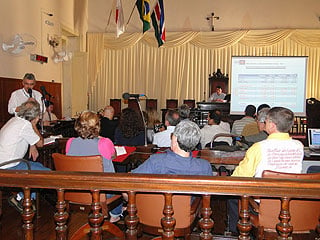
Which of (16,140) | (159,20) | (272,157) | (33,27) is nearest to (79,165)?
(16,140)

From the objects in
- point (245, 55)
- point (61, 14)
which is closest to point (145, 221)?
point (61, 14)

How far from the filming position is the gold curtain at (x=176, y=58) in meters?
10.6

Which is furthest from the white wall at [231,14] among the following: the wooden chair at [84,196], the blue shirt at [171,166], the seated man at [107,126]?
the blue shirt at [171,166]

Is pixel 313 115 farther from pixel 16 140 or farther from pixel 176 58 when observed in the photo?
pixel 16 140

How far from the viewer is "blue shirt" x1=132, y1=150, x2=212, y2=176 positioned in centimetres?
217

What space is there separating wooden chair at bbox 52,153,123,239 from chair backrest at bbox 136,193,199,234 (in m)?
0.45

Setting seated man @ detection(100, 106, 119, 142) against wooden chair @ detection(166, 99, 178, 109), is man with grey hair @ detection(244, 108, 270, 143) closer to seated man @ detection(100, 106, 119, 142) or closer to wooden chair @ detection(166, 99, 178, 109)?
seated man @ detection(100, 106, 119, 142)

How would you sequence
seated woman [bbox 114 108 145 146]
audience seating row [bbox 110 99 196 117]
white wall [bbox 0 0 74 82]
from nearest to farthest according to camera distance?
1. seated woman [bbox 114 108 145 146]
2. white wall [bbox 0 0 74 82]
3. audience seating row [bbox 110 99 196 117]

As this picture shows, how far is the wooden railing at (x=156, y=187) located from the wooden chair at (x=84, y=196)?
82 centimetres

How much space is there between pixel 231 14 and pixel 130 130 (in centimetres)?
784

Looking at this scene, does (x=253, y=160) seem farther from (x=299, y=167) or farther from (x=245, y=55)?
(x=245, y=55)

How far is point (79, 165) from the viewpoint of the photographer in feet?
8.13

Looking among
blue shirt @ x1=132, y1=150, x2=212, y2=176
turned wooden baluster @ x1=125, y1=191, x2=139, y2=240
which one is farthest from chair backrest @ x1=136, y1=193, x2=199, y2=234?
turned wooden baluster @ x1=125, y1=191, x2=139, y2=240

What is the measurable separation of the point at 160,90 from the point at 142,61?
3.62 ft
